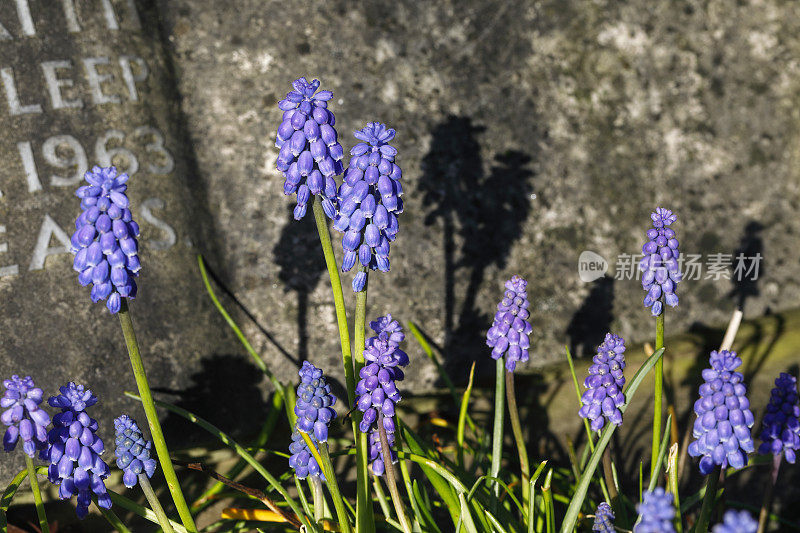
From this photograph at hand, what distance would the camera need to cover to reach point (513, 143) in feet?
12.0

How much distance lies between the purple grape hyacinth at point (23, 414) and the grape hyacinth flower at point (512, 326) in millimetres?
1301

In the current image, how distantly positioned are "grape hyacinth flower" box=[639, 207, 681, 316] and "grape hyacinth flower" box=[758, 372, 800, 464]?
38 centimetres

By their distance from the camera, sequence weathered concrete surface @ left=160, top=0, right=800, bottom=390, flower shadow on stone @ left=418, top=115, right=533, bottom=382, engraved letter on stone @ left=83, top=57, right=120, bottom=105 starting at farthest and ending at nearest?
flower shadow on stone @ left=418, top=115, right=533, bottom=382, weathered concrete surface @ left=160, top=0, right=800, bottom=390, engraved letter on stone @ left=83, top=57, right=120, bottom=105

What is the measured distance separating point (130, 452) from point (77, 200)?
1.37m

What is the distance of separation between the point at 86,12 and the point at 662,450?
2.87 metres

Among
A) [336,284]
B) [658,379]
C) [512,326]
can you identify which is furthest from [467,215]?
[336,284]

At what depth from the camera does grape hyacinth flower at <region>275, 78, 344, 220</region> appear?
6.22 feet

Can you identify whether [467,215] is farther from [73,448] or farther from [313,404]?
[73,448]

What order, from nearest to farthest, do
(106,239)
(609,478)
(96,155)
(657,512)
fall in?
(657,512), (106,239), (609,478), (96,155)

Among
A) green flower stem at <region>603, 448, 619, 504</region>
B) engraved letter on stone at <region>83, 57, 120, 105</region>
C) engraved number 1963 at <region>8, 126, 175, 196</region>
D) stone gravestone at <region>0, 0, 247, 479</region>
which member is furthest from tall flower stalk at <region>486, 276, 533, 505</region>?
engraved letter on stone at <region>83, 57, 120, 105</region>

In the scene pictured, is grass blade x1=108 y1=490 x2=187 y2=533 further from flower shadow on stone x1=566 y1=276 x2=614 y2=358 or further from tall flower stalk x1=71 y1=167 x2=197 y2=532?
flower shadow on stone x1=566 y1=276 x2=614 y2=358

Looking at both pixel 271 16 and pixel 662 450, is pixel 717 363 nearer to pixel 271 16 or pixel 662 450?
pixel 662 450

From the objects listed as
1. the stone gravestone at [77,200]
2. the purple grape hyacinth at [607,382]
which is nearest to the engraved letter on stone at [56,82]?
the stone gravestone at [77,200]

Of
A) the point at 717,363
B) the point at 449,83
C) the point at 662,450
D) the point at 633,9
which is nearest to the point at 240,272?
the point at 449,83
